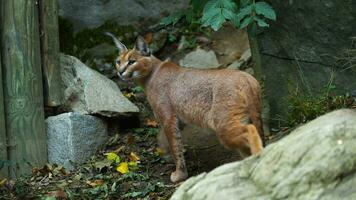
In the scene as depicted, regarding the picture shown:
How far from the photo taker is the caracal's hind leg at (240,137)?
652 centimetres

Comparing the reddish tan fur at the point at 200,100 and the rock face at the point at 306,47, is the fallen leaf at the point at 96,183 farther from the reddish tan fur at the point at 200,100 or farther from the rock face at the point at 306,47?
the rock face at the point at 306,47

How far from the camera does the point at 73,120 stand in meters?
7.97

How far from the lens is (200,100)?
23.7 feet

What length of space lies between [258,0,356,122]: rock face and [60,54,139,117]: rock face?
1.70 metres

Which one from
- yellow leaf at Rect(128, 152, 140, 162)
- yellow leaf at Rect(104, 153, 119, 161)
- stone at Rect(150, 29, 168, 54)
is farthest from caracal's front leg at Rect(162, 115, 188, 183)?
stone at Rect(150, 29, 168, 54)

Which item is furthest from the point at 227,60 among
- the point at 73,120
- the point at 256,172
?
the point at 256,172

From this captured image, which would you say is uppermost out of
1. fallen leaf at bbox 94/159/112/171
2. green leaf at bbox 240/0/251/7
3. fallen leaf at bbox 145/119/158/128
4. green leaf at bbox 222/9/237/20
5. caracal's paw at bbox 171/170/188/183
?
green leaf at bbox 240/0/251/7

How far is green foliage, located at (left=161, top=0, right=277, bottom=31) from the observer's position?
21.9ft

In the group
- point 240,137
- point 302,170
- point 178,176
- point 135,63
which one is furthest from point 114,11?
point 302,170

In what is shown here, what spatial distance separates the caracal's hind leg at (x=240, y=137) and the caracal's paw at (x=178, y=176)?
0.83 m

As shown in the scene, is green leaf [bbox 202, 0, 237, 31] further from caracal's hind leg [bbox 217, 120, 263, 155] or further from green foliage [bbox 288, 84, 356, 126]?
green foliage [bbox 288, 84, 356, 126]

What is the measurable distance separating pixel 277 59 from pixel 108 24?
2.78 metres

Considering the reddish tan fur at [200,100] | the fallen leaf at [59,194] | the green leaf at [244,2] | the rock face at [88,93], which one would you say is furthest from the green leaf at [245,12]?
the fallen leaf at [59,194]

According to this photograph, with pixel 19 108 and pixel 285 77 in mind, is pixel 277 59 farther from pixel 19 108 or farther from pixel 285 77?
pixel 19 108
